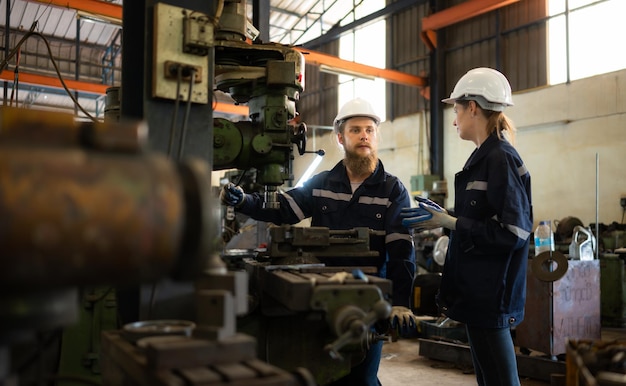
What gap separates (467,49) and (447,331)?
4550 millimetres

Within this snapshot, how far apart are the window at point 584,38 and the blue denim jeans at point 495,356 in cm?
509

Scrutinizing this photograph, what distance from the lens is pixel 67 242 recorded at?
57 cm

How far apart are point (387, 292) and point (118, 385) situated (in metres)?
0.61

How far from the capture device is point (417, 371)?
3436 millimetres

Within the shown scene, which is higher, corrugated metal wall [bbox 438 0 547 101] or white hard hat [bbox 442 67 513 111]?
corrugated metal wall [bbox 438 0 547 101]

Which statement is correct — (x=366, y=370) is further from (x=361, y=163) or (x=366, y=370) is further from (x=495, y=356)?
(x=361, y=163)

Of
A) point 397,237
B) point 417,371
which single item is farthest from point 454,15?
point 397,237

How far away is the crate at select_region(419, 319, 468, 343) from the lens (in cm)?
384

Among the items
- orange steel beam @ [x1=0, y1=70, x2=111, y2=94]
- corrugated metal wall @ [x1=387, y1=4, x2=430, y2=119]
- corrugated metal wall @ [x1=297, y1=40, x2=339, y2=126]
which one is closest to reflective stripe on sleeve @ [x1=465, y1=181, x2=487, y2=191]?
orange steel beam @ [x1=0, y1=70, x2=111, y2=94]

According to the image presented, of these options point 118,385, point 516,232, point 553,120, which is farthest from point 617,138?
point 118,385

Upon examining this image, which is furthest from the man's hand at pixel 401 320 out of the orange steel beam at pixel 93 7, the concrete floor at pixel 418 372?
the orange steel beam at pixel 93 7

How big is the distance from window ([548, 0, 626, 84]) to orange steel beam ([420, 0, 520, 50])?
2.17ft

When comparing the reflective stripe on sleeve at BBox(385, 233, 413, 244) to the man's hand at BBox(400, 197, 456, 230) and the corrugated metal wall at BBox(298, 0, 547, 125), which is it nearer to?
the man's hand at BBox(400, 197, 456, 230)

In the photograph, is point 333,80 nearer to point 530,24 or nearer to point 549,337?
point 530,24
